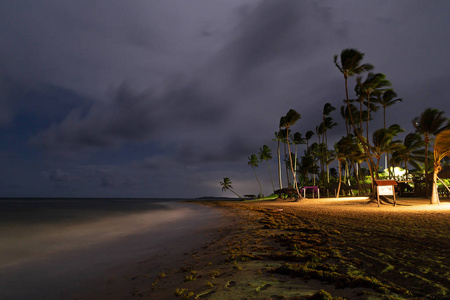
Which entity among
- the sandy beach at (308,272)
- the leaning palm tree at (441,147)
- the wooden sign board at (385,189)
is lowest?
the sandy beach at (308,272)

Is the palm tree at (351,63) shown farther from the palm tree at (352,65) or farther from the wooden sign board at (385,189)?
the wooden sign board at (385,189)

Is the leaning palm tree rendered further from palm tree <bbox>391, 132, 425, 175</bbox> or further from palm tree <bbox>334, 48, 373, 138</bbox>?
palm tree <bbox>391, 132, 425, 175</bbox>

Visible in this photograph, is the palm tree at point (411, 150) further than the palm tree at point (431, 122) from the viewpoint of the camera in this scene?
Yes

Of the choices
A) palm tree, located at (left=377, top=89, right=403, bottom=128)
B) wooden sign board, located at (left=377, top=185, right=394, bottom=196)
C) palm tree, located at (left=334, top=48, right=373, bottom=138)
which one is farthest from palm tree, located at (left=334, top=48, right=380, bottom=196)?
palm tree, located at (left=377, top=89, right=403, bottom=128)

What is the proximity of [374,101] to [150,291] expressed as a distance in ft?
136

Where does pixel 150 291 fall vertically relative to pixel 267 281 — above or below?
below

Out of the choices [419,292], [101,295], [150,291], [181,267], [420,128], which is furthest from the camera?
[420,128]

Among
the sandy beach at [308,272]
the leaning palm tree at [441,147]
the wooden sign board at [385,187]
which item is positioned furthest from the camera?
the wooden sign board at [385,187]

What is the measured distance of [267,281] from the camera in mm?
3521

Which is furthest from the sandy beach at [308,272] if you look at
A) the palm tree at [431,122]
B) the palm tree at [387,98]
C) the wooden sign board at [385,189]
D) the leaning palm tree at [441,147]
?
the palm tree at [387,98]

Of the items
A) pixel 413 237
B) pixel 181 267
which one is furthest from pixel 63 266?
pixel 413 237

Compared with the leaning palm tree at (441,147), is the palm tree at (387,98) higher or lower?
higher

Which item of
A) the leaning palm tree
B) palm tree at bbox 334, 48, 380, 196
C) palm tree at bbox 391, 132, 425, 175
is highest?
palm tree at bbox 334, 48, 380, 196

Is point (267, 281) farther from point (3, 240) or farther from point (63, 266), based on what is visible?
point (3, 240)
